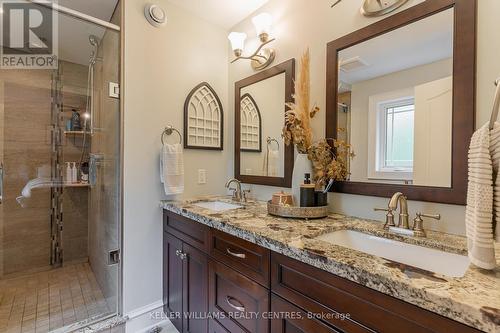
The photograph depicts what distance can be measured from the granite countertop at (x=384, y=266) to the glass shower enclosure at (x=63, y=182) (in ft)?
3.97

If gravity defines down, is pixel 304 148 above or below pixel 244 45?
below

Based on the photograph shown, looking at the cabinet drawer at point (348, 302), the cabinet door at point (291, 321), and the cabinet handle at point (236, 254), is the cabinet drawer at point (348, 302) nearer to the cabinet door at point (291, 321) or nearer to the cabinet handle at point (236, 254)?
the cabinet door at point (291, 321)

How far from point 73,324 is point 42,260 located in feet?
3.92

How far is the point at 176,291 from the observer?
1663 mm

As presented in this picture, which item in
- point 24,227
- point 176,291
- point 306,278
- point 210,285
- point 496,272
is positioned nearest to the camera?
point 496,272

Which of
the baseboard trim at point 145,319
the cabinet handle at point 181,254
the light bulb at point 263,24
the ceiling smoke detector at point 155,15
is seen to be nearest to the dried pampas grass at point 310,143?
the light bulb at point 263,24

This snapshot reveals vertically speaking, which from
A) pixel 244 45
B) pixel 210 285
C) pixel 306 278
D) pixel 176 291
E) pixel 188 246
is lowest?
pixel 176 291

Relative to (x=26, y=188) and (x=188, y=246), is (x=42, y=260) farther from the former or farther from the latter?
(x=188, y=246)

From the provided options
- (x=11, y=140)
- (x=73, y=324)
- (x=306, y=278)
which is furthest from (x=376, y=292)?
(x=11, y=140)

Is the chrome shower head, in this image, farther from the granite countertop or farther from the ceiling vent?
the ceiling vent

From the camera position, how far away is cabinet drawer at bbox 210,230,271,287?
3.34ft

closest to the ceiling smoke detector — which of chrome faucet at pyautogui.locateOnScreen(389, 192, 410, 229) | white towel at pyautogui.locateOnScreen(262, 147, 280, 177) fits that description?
white towel at pyautogui.locateOnScreen(262, 147, 280, 177)

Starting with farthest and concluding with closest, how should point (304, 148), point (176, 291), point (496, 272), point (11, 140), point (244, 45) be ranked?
point (11, 140) < point (244, 45) < point (176, 291) < point (304, 148) < point (496, 272)

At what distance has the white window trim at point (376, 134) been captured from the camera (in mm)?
1218
